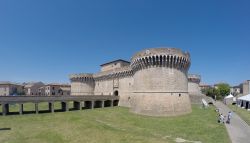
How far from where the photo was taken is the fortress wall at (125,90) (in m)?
43.8

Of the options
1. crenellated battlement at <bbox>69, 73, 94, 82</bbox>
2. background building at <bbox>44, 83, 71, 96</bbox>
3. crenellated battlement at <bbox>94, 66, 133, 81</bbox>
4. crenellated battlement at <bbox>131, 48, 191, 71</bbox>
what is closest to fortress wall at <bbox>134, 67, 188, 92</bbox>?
crenellated battlement at <bbox>131, 48, 191, 71</bbox>

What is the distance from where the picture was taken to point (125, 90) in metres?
45.6

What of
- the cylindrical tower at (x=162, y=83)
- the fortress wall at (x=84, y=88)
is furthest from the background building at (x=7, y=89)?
the cylindrical tower at (x=162, y=83)

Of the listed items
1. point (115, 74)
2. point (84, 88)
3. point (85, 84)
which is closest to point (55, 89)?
point (84, 88)

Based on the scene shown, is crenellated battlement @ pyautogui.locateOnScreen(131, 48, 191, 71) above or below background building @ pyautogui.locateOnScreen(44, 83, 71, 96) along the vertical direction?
above

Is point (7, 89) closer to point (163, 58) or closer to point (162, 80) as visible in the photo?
point (162, 80)

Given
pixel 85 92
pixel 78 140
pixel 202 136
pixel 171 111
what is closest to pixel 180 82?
Result: pixel 171 111

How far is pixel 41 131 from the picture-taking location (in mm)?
19344

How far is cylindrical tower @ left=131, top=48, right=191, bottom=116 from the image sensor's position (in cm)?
2989

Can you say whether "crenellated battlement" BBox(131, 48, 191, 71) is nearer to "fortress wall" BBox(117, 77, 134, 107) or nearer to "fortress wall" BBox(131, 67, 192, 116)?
"fortress wall" BBox(131, 67, 192, 116)

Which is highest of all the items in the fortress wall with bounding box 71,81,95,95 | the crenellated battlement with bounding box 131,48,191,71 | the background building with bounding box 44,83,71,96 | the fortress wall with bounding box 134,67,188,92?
the crenellated battlement with bounding box 131,48,191,71

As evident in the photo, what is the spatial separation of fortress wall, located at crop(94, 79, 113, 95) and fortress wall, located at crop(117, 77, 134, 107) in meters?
4.04

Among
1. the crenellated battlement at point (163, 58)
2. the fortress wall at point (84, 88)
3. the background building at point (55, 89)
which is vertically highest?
the crenellated battlement at point (163, 58)

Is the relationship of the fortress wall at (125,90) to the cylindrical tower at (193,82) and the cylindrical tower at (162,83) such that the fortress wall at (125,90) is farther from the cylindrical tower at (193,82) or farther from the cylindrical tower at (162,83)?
the cylindrical tower at (193,82)
